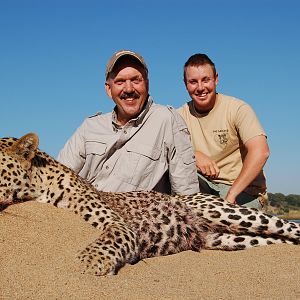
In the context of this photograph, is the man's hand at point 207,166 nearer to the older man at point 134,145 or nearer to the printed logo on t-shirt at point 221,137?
the printed logo on t-shirt at point 221,137

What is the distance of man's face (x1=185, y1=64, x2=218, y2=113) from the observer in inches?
324

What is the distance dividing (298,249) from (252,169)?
1759mm

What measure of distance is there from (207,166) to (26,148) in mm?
3264

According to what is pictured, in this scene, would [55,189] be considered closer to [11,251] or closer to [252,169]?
[11,251]

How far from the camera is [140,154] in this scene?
698cm

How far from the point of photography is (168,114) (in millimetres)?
7250

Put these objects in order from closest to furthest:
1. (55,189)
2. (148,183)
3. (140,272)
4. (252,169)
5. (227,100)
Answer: (140,272) → (55,189) → (148,183) → (252,169) → (227,100)

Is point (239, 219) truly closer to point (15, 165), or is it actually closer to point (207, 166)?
point (207, 166)

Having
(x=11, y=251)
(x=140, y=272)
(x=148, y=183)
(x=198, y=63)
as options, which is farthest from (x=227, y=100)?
(x=11, y=251)

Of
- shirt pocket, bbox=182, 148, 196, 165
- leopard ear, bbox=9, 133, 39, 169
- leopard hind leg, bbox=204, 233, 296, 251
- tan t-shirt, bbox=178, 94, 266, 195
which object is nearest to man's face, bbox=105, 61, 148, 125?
shirt pocket, bbox=182, 148, 196, 165

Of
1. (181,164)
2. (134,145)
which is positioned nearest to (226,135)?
(181,164)

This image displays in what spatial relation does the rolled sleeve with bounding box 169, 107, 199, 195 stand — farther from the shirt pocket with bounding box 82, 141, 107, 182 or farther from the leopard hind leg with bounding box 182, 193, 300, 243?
the shirt pocket with bounding box 82, 141, 107, 182

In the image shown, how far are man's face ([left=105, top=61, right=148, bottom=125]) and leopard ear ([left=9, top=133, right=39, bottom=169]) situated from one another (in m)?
2.08

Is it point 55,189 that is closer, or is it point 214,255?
point 55,189
